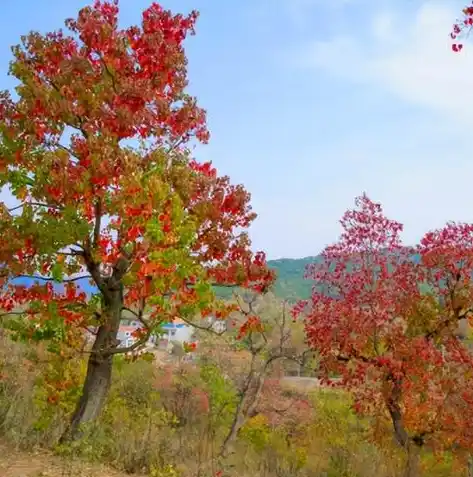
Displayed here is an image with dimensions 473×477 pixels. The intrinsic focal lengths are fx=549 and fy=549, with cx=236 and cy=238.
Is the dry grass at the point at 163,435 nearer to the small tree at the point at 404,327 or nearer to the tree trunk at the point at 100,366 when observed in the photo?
the tree trunk at the point at 100,366

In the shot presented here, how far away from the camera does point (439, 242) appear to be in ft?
41.1

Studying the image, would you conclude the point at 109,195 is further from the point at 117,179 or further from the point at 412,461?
the point at 412,461

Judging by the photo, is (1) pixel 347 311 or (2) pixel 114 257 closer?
(2) pixel 114 257

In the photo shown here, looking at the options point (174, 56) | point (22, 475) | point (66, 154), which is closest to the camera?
point (22, 475)

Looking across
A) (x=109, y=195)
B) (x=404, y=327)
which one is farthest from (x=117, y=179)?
(x=404, y=327)

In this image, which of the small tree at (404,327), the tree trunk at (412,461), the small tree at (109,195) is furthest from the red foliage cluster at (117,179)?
the tree trunk at (412,461)

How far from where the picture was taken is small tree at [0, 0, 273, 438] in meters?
7.29

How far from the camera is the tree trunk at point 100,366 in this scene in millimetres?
8844

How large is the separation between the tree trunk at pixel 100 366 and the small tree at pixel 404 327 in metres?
5.48

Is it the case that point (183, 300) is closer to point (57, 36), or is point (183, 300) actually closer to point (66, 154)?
point (66, 154)

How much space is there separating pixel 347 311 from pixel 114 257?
21.5 ft

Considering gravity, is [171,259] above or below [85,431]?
above

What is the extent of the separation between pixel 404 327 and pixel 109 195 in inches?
318

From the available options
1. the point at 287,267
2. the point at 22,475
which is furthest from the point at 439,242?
the point at 287,267
